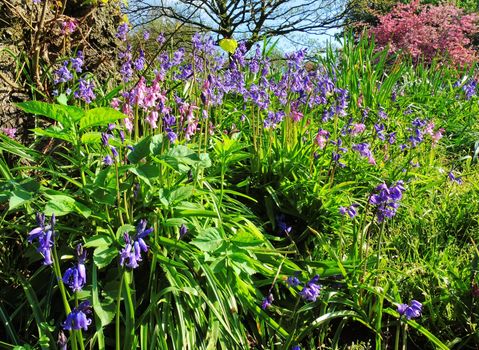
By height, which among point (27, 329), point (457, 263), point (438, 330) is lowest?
point (27, 329)

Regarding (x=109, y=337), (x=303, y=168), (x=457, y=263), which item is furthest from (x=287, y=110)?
(x=109, y=337)

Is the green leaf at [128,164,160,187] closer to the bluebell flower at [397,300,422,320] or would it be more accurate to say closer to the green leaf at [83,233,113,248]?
the green leaf at [83,233,113,248]

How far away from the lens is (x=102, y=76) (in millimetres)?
3475

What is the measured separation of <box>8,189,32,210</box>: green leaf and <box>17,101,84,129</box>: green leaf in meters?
0.29

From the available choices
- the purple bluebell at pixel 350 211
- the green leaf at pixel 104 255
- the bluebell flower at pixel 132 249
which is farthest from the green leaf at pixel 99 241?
the purple bluebell at pixel 350 211

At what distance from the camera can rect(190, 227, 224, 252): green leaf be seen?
1689mm

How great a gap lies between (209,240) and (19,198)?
70 centimetres

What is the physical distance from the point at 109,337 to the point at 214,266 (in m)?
0.50

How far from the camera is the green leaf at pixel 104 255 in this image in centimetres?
160

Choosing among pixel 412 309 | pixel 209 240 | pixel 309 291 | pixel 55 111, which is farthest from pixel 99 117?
pixel 412 309

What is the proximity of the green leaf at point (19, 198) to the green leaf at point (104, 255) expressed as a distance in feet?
1.01

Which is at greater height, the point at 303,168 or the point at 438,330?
the point at 303,168

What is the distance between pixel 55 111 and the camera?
161 cm

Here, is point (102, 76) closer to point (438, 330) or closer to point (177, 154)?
point (177, 154)
